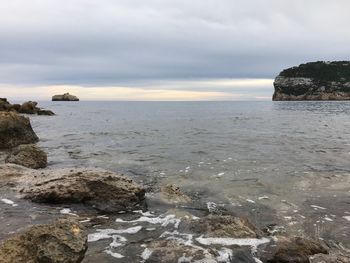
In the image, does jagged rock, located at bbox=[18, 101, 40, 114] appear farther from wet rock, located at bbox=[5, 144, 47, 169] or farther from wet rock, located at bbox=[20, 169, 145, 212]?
wet rock, located at bbox=[20, 169, 145, 212]

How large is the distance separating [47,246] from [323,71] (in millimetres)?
200688

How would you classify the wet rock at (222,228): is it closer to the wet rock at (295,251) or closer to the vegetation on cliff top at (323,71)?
the wet rock at (295,251)

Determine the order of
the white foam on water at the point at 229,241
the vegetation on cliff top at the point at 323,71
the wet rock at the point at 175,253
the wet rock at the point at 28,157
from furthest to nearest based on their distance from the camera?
the vegetation on cliff top at the point at 323,71, the wet rock at the point at 28,157, the white foam on water at the point at 229,241, the wet rock at the point at 175,253

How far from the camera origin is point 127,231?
9.14 m

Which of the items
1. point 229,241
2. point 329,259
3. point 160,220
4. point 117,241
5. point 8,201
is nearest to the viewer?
point 329,259

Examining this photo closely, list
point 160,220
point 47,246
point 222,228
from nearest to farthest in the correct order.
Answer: point 47,246 < point 222,228 < point 160,220

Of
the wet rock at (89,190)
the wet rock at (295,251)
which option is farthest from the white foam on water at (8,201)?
the wet rock at (295,251)

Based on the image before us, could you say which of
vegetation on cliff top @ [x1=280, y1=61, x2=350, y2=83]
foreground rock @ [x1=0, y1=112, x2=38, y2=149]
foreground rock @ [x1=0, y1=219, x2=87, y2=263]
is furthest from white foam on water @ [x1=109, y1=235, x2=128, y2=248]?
vegetation on cliff top @ [x1=280, y1=61, x2=350, y2=83]

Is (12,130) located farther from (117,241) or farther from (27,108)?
(27,108)

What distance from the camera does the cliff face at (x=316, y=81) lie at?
182m

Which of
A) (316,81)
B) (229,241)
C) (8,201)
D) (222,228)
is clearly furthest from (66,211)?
(316,81)

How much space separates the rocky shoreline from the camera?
20.2 feet

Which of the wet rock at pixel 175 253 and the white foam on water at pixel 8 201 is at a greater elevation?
the white foam on water at pixel 8 201

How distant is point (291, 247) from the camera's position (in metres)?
7.90
